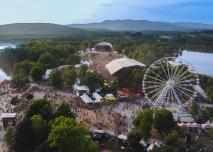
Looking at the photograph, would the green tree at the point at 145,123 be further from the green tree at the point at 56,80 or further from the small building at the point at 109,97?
the green tree at the point at 56,80

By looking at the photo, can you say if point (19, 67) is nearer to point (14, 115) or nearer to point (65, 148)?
point (14, 115)

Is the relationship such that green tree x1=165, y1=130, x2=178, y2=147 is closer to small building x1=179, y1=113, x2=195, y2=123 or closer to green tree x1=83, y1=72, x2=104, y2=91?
small building x1=179, y1=113, x2=195, y2=123

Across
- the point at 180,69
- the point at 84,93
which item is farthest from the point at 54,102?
the point at 180,69

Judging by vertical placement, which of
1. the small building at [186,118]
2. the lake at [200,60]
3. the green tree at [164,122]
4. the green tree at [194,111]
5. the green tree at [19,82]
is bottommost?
the lake at [200,60]

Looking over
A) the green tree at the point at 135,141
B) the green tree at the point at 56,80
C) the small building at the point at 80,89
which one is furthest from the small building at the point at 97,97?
the green tree at the point at 135,141

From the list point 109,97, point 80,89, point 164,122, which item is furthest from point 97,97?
point 164,122

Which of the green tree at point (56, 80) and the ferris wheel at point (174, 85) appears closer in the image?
the ferris wheel at point (174, 85)

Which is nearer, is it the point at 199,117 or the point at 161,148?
the point at 161,148
